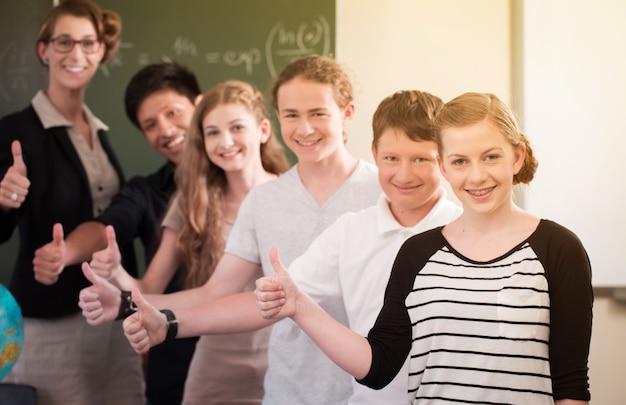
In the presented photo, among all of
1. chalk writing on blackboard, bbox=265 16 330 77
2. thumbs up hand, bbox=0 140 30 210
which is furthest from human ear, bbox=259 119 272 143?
thumbs up hand, bbox=0 140 30 210

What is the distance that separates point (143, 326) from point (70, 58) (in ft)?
4.76

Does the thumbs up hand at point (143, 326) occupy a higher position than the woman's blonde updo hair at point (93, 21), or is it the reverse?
the woman's blonde updo hair at point (93, 21)

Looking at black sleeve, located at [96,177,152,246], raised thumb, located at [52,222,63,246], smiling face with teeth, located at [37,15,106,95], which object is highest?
smiling face with teeth, located at [37,15,106,95]

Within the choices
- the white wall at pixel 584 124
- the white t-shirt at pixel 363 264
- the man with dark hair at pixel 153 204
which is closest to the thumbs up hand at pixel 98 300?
the man with dark hair at pixel 153 204

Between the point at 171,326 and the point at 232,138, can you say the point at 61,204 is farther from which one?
the point at 171,326

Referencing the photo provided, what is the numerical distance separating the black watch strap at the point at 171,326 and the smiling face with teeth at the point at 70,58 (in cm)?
135

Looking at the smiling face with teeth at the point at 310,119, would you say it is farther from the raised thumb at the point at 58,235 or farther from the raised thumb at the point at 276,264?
the raised thumb at the point at 58,235

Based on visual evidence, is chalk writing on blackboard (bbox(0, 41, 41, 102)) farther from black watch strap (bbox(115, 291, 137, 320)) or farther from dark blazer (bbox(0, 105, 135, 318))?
black watch strap (bbox(115, 291, 137, 320))

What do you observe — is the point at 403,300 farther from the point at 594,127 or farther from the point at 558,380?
the point at 594,127

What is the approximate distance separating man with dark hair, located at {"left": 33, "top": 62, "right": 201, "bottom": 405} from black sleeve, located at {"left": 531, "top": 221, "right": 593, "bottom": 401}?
1.76m

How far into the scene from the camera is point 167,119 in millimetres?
3256

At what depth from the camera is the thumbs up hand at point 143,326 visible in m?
1.93

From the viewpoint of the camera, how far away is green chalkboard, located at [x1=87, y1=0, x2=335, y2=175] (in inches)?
137

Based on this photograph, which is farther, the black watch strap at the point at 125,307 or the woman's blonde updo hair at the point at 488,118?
the black watch strap at the point at 125,307
